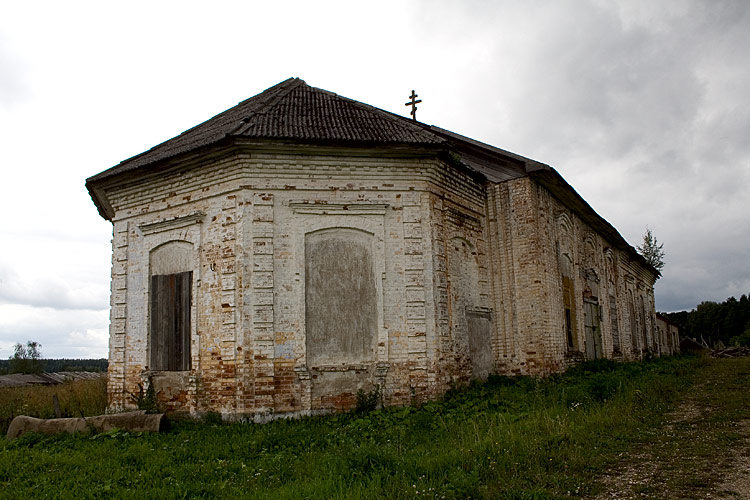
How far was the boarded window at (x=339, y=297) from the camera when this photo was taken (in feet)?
32.7

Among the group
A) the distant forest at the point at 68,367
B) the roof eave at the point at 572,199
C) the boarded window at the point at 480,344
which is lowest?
the distant forest at the point at 68,367

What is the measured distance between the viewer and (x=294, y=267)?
9969mm

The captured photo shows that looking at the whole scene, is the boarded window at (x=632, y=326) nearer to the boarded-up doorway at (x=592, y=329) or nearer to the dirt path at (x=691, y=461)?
the boarded-up doorway at (x=592, y=329)

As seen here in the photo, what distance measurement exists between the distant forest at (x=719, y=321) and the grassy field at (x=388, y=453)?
5605 centimetres

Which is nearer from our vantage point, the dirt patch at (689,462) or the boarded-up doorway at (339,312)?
the dirt patch at (689,462)

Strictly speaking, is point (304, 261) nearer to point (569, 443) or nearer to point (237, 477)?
point (237, 477)

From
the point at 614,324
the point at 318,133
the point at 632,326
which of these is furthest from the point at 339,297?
the point at 632,326

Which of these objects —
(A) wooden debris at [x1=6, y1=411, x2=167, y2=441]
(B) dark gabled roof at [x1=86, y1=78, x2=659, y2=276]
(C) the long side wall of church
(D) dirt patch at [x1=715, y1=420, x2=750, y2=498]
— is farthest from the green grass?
(D) dirt patch at [x1=715, y1=420, x2=750, y2=498]

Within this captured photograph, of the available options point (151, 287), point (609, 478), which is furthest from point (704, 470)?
point (151, 287)

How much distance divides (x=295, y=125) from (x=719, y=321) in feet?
213

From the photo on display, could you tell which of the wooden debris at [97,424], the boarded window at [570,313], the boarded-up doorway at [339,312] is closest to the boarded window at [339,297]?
the boarded-up doorway at [339,312]

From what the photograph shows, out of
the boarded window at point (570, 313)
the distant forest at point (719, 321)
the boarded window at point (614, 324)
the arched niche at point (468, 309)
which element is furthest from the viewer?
the distant forest at point (719, 321)

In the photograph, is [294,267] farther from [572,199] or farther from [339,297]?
[572,199]

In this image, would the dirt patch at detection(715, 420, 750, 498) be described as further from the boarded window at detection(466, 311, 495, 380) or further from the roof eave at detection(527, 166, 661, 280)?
the roof eave at detection(527, 166, 661, 280)
